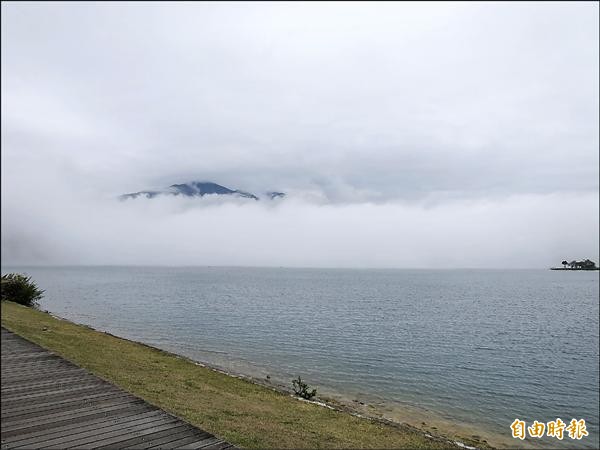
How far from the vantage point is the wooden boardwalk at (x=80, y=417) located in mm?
9156

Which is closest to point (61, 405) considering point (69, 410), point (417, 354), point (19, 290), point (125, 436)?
point (69, 410)

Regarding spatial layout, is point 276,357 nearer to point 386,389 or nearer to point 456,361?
point 386,389

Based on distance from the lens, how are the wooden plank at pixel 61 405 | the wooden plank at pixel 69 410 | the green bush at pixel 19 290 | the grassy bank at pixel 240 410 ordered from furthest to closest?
the green bush at pixel 19 290, the grassy bank at pixel 240 410, the wooden plank at pixel 61 405, the wooden plank at pixel 69 410

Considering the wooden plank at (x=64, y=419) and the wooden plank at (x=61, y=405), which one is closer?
the wooden plank at (x=64, y=419)

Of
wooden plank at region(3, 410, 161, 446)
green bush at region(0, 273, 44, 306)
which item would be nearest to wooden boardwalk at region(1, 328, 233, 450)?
wooden plank at region(3, 410, 161, 446)

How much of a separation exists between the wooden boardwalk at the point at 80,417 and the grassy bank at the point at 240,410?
2573 millimetres

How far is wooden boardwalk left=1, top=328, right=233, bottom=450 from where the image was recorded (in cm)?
916

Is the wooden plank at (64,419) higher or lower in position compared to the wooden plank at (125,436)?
higher

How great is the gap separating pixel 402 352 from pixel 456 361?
583cm

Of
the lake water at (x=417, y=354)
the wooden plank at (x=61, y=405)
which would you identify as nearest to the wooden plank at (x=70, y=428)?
the wooden plank at (x=61, y=405)

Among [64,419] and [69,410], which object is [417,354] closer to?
[69,410]

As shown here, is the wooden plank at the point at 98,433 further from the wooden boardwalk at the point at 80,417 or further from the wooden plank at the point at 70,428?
the wooden plank at the point at 70,428

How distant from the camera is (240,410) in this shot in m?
18.8

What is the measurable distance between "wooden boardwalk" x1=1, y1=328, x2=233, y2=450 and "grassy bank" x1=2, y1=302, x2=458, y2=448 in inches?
101
